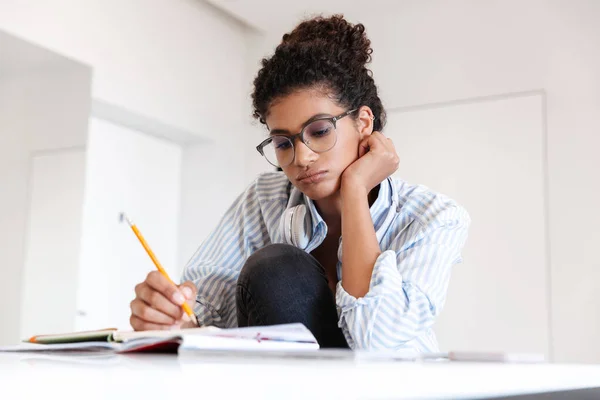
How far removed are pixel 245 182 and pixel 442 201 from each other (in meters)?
2.72

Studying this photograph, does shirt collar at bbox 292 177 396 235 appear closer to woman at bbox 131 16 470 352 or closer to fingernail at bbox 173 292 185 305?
woman at bbox 131 16 470 352

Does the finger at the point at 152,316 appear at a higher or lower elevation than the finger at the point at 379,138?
lower

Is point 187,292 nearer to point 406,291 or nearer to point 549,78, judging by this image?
point 406,291

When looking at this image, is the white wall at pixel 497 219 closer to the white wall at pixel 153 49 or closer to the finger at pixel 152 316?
the white wall at pixel 153 49

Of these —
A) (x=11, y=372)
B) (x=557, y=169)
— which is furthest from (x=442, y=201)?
(x=557, y=169)

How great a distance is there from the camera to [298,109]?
1279mm

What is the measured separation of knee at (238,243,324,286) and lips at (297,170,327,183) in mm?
208

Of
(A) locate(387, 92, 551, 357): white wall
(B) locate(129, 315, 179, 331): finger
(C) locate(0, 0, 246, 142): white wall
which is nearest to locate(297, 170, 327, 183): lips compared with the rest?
(B) locate(129, 315, 179, 331): finger

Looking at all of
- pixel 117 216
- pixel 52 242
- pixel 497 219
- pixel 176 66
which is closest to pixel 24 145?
pixel 52 242

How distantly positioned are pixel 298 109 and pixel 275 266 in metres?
0.35

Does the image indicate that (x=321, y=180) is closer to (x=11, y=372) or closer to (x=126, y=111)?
(x=11, y=372)

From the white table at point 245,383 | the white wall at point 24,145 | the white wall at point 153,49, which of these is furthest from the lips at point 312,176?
the white wall at point 153,49

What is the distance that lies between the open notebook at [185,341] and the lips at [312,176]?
2.15 ft

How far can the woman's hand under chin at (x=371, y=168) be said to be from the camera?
1272 mm
